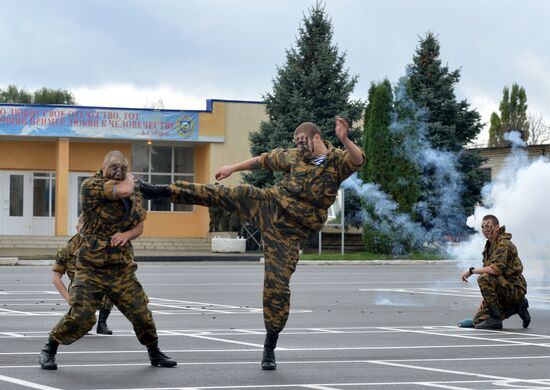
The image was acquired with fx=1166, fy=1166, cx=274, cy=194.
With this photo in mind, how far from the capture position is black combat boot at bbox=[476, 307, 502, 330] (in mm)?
14742

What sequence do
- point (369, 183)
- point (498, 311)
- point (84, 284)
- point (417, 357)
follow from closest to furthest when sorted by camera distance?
point (84, 284) → point (417, 357) → point (498, 311) → point (369, 183)

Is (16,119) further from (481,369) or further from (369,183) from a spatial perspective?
(481,369)

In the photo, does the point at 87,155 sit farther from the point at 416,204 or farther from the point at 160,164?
the point at 416,204

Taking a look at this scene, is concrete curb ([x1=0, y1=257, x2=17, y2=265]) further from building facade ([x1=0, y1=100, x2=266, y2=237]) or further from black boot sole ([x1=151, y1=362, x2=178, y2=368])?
black boot sole ([x1=151, y1=362, x2=178, y2=368])

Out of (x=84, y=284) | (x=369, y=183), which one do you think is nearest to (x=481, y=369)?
(x=84, y=284)

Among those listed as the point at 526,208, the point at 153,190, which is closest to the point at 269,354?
the point at 153,190

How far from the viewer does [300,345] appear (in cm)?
1261

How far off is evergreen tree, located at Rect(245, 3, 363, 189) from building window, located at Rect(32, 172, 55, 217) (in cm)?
873

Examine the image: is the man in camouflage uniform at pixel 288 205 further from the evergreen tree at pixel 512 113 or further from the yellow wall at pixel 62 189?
the evergreen tree at pixel 512 113

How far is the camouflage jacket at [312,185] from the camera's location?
1045 centimetres

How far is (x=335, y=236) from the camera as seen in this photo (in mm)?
48656

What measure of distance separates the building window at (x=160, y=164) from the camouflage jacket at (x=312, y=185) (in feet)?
128

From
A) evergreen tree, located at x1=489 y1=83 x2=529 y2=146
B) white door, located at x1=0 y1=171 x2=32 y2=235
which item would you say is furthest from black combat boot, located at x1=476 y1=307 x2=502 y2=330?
evergreen tree, located at x1=489 y1=83 x2=529 y2=146

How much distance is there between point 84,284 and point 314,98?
35967 millimetres
